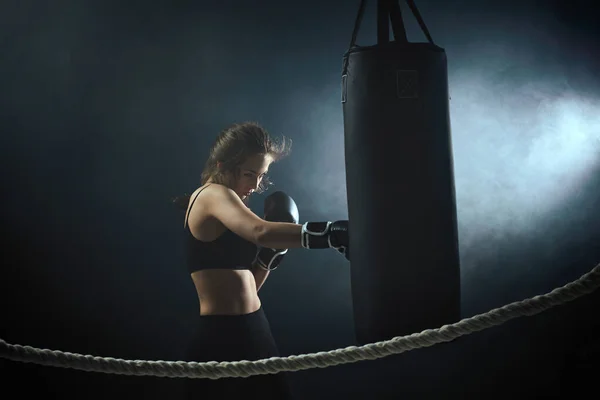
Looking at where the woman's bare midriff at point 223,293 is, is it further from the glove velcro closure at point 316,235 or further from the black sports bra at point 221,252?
the glove velcro closure at point 316,235

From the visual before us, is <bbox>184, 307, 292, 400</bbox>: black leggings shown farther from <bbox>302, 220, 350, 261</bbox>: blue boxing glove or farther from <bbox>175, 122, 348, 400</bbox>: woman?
<bbox>302, 220, 350, 261</bbox>: blue boxing glove

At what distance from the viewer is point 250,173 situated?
6.95 feet

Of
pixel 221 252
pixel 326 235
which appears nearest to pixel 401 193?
pixel 326 235

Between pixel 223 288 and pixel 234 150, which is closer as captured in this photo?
pixel 223 288

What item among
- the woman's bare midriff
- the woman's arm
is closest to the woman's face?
the woman's arm

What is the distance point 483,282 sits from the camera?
337 centimetres

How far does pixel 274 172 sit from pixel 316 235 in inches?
66.1

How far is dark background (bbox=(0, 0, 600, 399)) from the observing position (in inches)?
128

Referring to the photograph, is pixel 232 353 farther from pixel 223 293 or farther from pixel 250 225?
pixel 250 225

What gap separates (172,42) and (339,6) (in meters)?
0.95

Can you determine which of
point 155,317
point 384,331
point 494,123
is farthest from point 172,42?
point 384,331

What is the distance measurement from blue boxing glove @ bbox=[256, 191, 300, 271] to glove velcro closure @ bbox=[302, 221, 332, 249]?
1.45 ft

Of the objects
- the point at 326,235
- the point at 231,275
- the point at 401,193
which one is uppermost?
the point at 401,193

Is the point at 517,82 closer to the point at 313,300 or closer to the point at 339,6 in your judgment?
the point at 339,6
